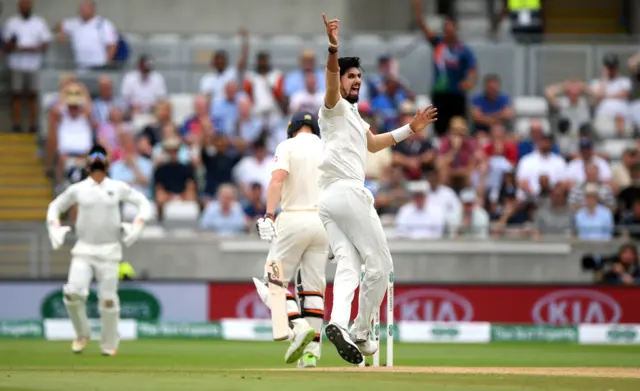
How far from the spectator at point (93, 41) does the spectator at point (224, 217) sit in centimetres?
462

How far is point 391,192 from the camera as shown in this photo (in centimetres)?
2097

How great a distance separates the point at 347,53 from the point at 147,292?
6143mm

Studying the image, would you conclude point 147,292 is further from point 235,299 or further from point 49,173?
point 49,173

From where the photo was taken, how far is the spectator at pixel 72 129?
2217cm

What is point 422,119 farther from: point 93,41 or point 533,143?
point 93,41

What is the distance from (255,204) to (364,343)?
929 cm

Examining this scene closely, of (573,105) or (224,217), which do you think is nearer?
(224,217)

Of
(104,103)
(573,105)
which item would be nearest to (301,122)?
(104,103)

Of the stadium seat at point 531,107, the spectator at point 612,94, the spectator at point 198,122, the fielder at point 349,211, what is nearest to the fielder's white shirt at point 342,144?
the fielder at point 349,211

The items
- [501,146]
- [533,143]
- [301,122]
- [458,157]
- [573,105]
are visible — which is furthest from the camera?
[573,105]

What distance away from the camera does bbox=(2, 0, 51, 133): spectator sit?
24.2m

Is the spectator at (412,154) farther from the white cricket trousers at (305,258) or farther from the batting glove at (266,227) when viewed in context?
the batting glove at (266,227)

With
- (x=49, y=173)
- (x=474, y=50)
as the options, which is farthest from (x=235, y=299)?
(x=474, y=50)

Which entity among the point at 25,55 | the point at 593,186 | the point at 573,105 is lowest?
the point at 593,186
